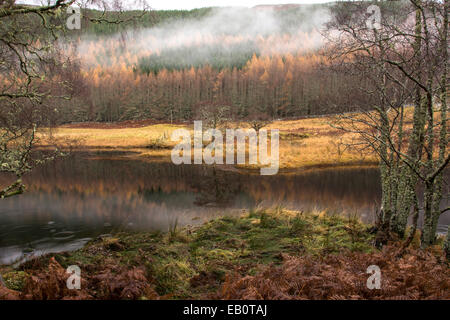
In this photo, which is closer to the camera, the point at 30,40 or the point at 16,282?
the point at 16,282

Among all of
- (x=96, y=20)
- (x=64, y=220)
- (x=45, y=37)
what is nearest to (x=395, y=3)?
(x=96, y=20)

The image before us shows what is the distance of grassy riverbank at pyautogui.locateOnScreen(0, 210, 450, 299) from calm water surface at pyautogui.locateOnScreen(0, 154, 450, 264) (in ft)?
8.09

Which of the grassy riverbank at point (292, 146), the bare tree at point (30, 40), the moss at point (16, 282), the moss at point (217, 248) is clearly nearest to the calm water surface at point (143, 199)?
the moss at point (217, 248)

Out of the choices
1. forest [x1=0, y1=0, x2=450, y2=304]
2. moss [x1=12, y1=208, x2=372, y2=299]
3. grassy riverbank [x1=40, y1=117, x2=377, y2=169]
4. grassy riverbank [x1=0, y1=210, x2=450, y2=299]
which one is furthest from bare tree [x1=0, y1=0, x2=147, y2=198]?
grassy riverbank [x1=40, y1=117, x2=377, y2=169]

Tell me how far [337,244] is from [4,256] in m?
11.6

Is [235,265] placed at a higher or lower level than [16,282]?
lower

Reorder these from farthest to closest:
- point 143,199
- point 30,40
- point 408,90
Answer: point 143,199 → point 30,40 → point 408,90

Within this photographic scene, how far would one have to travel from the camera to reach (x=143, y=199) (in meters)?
20.4

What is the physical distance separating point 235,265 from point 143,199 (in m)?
14.2

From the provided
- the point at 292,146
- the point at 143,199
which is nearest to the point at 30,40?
the point at 143,199

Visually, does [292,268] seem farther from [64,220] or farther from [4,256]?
[64,220]

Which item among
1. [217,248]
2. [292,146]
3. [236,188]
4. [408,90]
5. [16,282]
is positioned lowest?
[236,188]

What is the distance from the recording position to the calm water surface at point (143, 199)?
45.1 ft

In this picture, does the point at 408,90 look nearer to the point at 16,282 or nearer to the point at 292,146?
the point at 16,282
